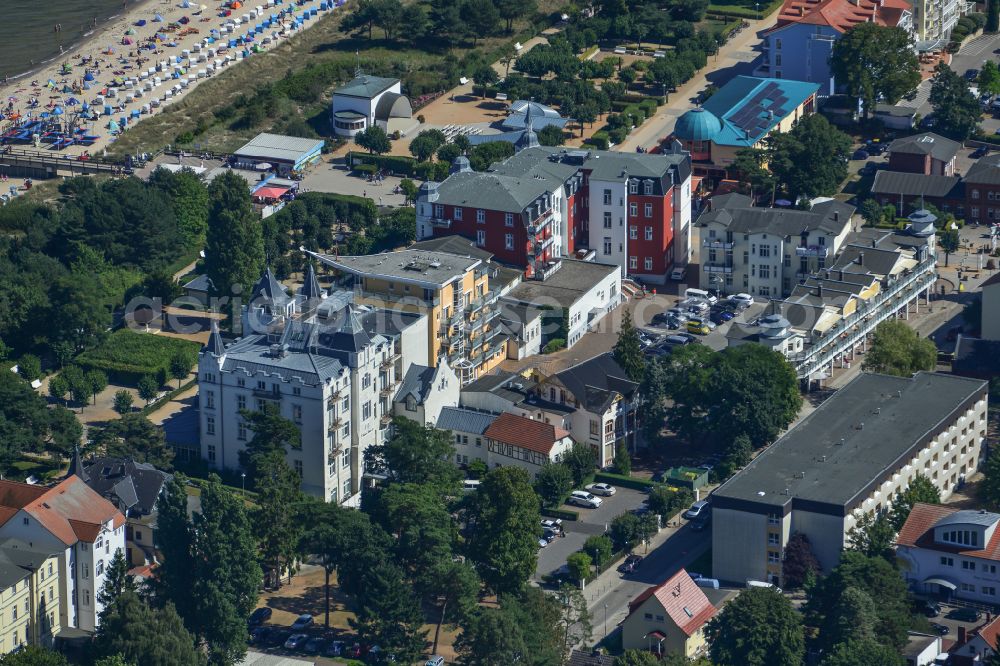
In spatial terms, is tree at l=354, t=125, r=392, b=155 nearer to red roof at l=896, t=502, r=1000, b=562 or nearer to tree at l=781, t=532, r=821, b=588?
tree at l=781, t=532, r=821, b=588

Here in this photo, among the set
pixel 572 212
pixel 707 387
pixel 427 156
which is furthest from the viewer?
pixel 427 156

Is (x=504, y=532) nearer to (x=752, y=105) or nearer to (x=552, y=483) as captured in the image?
(x=552, y=483)

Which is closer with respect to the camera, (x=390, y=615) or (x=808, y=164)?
(x=390, y=615)

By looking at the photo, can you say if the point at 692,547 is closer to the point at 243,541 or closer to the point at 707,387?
the point at 707,387

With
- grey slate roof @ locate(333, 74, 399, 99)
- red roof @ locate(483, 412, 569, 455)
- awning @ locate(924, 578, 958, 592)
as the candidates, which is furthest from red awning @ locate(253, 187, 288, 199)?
awning @ locate(924, 578, 958, 592)

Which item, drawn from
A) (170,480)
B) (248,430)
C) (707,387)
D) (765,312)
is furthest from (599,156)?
(170,480)

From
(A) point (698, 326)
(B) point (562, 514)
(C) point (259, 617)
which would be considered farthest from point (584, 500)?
(A) point (698, 326)
